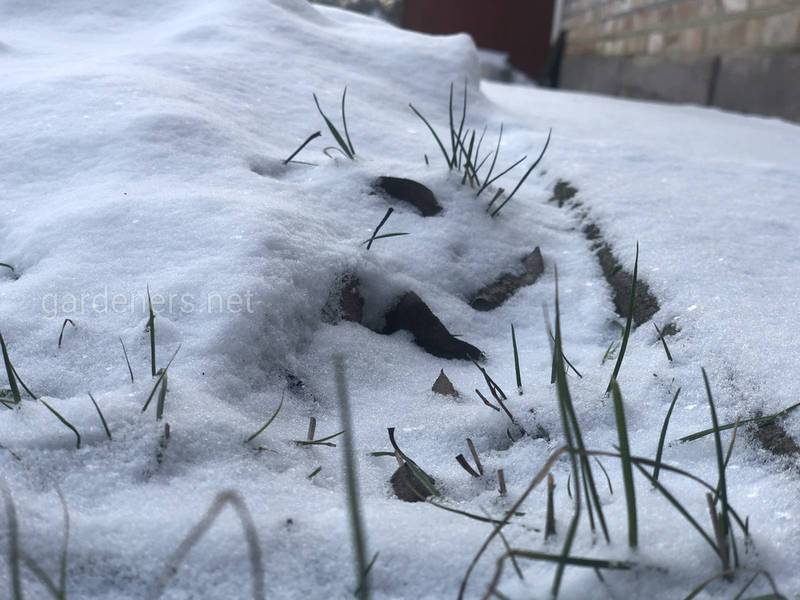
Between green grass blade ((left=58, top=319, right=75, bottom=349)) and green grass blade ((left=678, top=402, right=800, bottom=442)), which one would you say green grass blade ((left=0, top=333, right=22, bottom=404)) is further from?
green grass blade ((left=678, top=402, right=800, bottom=442))

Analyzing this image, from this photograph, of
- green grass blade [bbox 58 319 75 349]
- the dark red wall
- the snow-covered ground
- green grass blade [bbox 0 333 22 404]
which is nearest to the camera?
the snow-covered ground

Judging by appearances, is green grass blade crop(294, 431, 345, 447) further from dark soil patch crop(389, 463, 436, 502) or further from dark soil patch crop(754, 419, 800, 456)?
dark soil patch crop(754, 419, 800, 456)

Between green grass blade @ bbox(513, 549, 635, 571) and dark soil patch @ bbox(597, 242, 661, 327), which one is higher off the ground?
dark soil patch @ bbox(597, 242, 661, 327)

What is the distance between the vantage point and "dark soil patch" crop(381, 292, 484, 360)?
105cm

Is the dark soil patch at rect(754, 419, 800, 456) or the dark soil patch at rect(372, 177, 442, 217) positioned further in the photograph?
the dark soil patch at rect(372, 177, 442, 217)

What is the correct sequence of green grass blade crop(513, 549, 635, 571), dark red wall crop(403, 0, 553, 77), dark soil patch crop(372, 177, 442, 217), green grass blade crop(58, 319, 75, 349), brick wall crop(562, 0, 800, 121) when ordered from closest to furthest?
green grass blade crop(513, 549, 635, 571), green grass blade crop(58, 319, 75, 349), dark soil patch crop(372, 177, 442, 217), brick wall crop(562, 0, 800, 121), dark red wall crop(403, 0, 553, 77)

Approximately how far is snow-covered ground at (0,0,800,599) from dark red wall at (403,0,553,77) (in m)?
7.17

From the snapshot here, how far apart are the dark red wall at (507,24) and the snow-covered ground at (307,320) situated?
23.5ft

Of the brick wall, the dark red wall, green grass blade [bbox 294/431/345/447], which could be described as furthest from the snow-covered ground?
the dark red wall

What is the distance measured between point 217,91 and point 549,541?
1208 millimetres

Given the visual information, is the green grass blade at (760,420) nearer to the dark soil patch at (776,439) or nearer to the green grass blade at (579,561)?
the dark soil patch at (776,439)

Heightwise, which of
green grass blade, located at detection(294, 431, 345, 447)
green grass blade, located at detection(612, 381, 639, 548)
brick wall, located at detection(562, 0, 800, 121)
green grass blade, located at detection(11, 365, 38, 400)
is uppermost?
brick wall, located at detection(562, 0, 800, 121)

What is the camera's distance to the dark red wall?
334 inches

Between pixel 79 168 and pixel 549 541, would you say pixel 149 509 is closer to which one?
pixel 549 541
